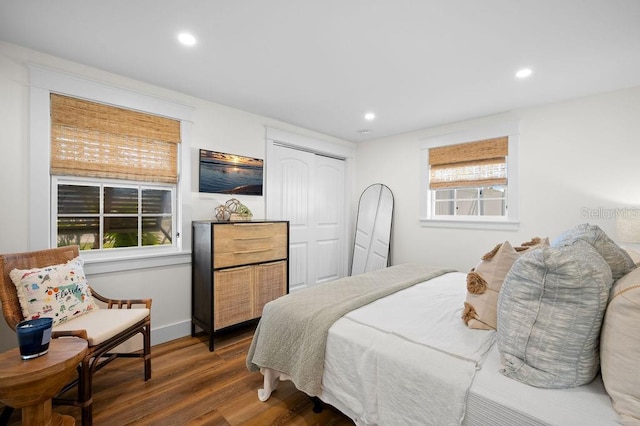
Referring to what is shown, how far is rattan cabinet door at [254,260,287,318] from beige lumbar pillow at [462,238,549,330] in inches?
79.1

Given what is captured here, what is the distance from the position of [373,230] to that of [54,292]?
11.8ft

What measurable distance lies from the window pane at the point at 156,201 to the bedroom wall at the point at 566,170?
3222 millimetres

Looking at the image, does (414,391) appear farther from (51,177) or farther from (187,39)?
(51,177)

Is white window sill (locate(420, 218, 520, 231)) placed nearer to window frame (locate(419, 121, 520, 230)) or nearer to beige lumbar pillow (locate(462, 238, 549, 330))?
window frame (locate(419, 121, 520, 230))

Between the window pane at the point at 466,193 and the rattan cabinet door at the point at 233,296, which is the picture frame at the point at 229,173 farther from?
the window pane at the point at 466,193

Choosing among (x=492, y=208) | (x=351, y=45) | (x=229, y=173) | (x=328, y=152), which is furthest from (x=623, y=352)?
(x=328, y=152)

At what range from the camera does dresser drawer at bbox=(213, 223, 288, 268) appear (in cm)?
268

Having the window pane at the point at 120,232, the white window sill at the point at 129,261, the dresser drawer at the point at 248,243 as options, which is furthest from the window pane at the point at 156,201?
the dresser drawer at the point at 248,243

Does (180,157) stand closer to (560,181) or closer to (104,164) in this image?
(104,164)

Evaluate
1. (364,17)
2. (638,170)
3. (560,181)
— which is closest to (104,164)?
(364,17)

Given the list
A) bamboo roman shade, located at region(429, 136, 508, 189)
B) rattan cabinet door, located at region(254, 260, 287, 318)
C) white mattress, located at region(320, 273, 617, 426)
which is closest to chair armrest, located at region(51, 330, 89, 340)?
white mattress, located at region(320, 273, 617, 426)

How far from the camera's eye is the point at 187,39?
1954 millimetres

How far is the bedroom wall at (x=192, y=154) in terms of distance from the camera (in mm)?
2043

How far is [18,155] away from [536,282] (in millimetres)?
3257
